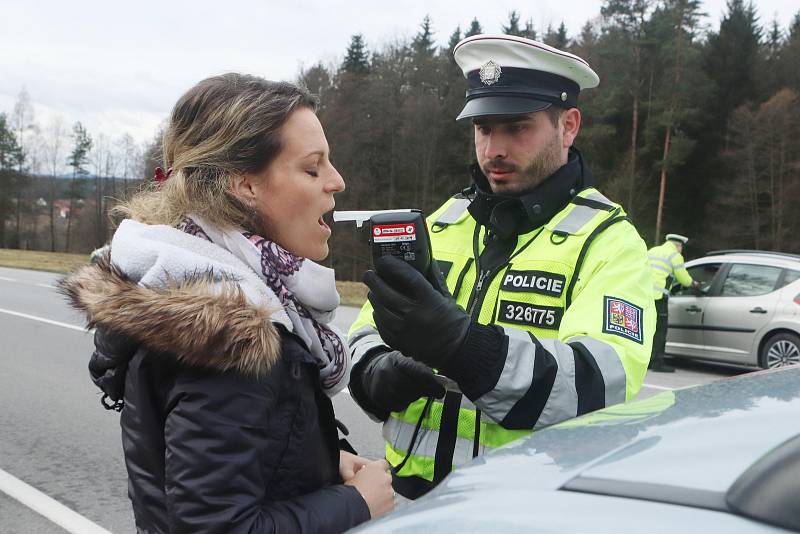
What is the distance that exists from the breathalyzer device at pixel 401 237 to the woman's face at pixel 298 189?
0.20 feet

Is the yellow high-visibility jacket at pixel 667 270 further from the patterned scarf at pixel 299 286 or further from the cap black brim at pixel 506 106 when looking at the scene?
the patterned scarf at pixel 299 286

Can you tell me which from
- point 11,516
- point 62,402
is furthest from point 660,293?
point 11,516

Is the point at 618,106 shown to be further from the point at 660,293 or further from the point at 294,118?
the point at 294,118

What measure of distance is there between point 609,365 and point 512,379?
27 cm

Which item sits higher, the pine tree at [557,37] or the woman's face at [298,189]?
the pine tree at [557,37]

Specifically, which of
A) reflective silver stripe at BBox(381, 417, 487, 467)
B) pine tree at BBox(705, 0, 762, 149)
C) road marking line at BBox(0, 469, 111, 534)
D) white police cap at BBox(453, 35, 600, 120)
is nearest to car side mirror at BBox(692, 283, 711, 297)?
road marking line at BBox(0, 469, 111, 534)

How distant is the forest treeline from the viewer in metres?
36.0

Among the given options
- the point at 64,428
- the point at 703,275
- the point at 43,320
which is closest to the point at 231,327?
the point at 64,428

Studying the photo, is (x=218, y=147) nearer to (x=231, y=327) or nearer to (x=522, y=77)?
(x=231, y=327)

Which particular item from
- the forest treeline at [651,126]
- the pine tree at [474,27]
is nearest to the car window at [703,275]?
the forest treeline at [651,126]

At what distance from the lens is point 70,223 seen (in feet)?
213

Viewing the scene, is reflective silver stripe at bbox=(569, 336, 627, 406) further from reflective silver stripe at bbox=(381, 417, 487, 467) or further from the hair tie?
the hair tie

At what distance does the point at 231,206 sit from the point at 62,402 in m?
5.60

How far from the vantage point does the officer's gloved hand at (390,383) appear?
1.91 meters
